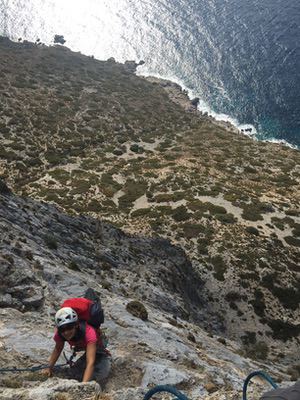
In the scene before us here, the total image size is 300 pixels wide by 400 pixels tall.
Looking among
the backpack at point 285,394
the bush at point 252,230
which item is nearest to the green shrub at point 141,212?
the bush at point 252,230

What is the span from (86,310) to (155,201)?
49.2 meters

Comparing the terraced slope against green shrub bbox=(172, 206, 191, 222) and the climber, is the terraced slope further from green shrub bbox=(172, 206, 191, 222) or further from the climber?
the climber

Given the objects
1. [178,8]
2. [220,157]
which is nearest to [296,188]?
[220,157]

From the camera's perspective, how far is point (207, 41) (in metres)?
154

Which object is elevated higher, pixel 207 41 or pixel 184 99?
pixel 207 41

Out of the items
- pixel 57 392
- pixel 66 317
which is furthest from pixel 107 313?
pixel 66 317

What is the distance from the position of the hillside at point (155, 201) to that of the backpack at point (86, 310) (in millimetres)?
7412

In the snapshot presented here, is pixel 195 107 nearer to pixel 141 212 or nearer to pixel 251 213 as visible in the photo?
pixel 251 213

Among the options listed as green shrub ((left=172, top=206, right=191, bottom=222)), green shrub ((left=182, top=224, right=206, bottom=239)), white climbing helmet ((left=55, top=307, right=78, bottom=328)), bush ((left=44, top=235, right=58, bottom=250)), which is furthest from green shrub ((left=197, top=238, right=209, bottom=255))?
white climbing helmet ((left=55, top=307, right=78, bottom=328))

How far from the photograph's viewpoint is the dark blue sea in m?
122

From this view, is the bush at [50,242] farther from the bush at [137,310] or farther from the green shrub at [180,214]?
the green shrub at [180,214]

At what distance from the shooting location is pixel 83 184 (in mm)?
63000

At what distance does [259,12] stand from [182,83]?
5522cm

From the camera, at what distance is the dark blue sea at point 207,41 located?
121625mm
